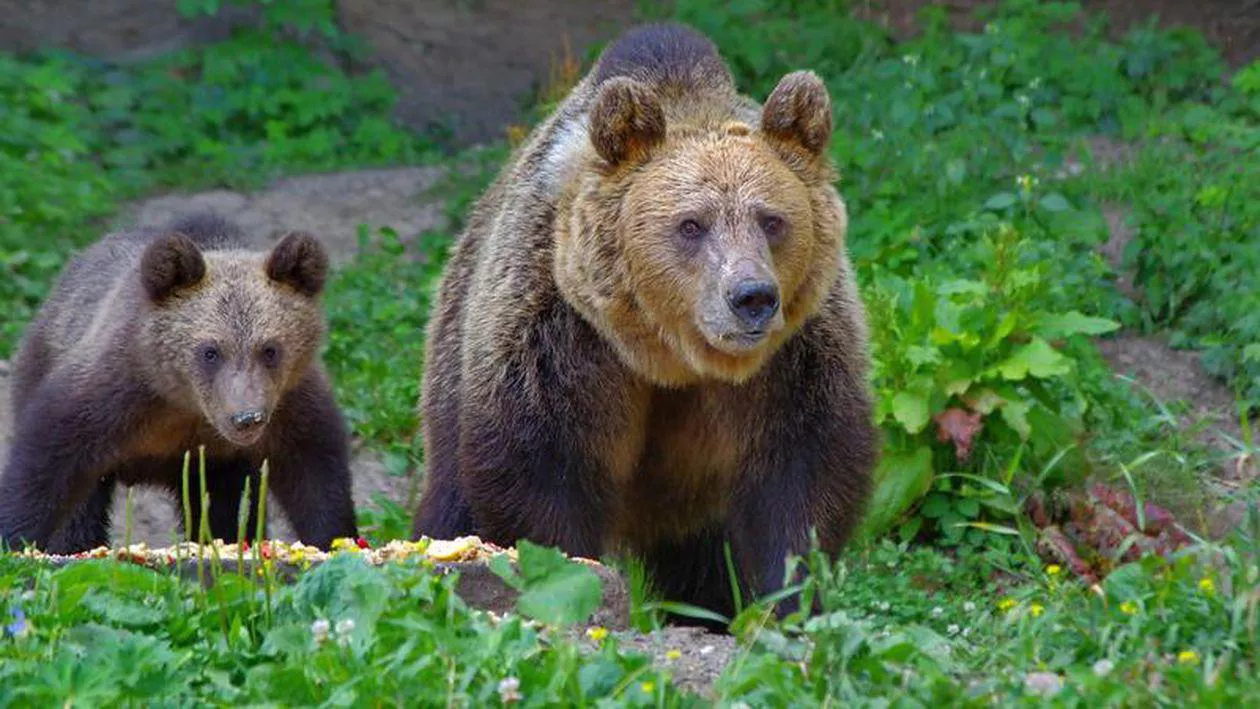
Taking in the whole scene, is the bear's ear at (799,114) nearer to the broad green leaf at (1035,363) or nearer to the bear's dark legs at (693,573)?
the bear's dark legs at (693,573)

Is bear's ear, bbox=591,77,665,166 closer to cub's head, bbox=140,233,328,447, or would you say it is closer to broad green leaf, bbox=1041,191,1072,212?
cub's head, bbox=140,233,328,447

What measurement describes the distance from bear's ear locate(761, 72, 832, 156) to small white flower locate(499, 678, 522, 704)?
248 cm

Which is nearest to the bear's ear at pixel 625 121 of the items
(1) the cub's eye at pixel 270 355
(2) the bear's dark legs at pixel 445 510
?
(2) the bear's dark legs at pixel 445 510

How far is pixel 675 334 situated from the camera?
19.5ft

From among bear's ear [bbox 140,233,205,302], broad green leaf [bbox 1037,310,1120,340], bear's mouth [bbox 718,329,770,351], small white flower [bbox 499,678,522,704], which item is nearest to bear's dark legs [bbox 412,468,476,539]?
bear's ear [bbox 140,233,205,302]

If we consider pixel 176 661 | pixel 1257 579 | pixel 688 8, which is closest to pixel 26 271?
pixel 688 8

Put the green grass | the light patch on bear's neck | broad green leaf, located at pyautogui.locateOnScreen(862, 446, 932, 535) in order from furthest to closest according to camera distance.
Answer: broad green leaf, located at pyautogui.locateOnScreen(862, 446, 932, 535) < the light patch on bear's neck < the green grass

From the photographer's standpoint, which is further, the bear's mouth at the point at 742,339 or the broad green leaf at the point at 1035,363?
the broad green leaf at the point at 1035,363

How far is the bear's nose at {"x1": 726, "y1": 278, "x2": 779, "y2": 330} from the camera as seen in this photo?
5.62 metres

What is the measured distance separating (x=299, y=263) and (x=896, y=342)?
2255 millimetres

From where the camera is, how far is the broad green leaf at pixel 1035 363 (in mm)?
7793

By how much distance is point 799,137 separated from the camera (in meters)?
6.11

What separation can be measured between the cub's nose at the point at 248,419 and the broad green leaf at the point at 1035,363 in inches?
108

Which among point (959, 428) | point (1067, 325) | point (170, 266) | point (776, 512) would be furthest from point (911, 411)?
point (170, 266)
